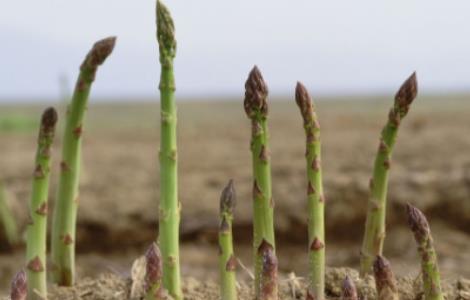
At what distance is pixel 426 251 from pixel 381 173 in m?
0.49

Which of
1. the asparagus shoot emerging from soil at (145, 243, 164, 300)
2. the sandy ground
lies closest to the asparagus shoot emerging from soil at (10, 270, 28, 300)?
the asparagus shoot emerging from soil at (145, 243, 164, 300)

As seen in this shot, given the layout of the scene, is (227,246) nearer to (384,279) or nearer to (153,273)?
(153,273)

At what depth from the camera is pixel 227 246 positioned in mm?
2441

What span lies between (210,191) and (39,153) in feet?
18.2

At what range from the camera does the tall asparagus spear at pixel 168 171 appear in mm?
2525

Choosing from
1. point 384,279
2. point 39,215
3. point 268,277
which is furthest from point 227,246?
point 39,215

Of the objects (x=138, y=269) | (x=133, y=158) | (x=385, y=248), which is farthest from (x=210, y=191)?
(x=138, y=269)

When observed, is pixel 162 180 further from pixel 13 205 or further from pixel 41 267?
pixel 13 205

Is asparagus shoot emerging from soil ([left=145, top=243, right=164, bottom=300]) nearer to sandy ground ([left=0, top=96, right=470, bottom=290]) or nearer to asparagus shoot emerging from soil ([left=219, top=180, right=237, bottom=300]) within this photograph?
asparagus shoot emerging from soil ([left=219, top=180, right=237, bottom=300])

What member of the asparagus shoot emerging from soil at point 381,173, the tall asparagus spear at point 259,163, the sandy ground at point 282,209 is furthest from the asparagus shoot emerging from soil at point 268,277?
the sandy ground at point 282,209

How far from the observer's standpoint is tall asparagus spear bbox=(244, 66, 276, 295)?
2.38m

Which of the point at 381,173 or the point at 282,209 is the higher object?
the point at 282,209

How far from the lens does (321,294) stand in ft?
8.52

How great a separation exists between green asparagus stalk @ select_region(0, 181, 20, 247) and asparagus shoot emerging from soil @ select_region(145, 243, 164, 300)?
4527 mm
